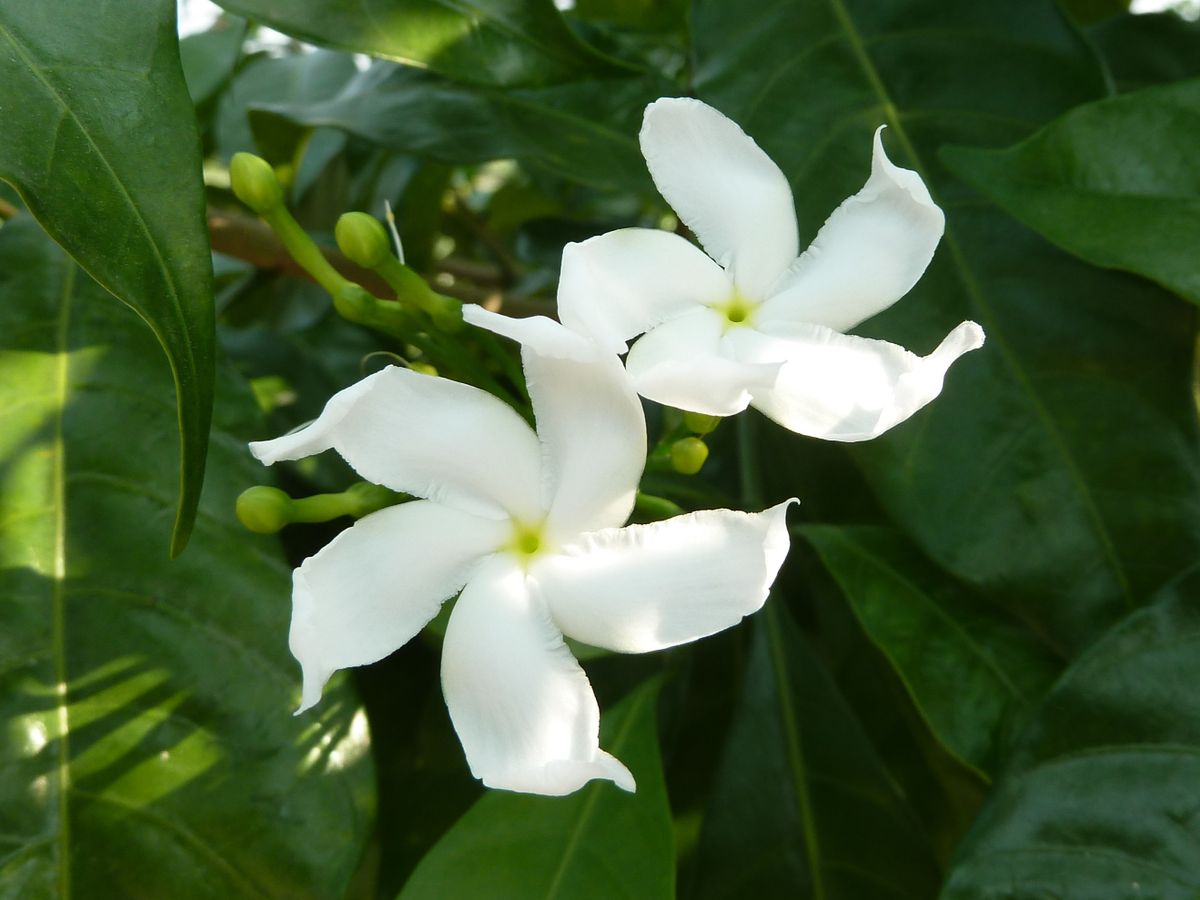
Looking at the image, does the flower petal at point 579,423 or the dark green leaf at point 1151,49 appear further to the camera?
the dark green leaf at point 1151,49

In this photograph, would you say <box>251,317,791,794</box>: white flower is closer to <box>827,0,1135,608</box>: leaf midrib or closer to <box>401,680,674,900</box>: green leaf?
<box>401,680,674,900</box>: green leaf

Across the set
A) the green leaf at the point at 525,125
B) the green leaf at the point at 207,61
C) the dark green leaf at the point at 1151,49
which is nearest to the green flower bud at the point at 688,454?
the green leaf at the point at 525,125

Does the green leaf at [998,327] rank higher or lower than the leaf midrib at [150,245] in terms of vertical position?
lower

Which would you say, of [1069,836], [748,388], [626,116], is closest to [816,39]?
[626,116]

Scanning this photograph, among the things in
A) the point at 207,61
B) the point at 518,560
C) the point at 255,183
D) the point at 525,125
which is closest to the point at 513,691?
the point at 518,560

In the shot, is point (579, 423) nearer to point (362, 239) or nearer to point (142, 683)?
point (362, 239)

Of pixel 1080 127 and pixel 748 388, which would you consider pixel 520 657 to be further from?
pixel 1080 127

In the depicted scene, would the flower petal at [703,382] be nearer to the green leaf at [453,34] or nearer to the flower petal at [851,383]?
the flower petal at [851,383]
